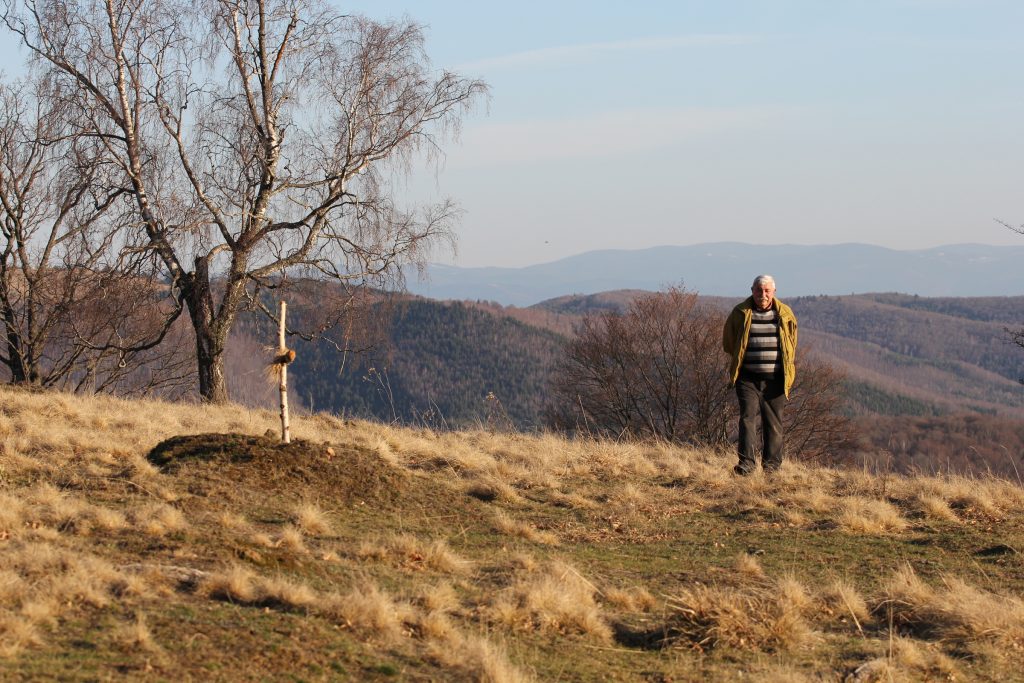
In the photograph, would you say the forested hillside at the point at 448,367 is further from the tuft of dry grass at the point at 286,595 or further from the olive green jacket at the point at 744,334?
the tuft of dry grass at the point at 286,595

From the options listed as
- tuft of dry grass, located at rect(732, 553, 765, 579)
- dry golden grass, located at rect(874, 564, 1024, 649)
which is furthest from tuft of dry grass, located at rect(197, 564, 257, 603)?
dry golden grass, located at rect(874, 564, 1024, 649)

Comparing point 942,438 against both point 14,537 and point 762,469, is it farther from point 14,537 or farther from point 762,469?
point 14,537

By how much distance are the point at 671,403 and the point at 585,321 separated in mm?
5639

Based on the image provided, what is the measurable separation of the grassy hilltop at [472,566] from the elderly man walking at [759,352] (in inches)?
31.1

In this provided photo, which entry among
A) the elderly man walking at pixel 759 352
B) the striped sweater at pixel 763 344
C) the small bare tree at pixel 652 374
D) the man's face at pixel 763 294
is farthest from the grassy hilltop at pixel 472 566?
the small bare tree at pixel 652 374

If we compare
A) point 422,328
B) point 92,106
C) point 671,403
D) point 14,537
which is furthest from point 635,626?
point 422,328

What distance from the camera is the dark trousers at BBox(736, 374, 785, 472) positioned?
34.3 feet

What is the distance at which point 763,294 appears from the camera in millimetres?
10258

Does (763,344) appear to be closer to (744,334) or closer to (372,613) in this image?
(744,334)

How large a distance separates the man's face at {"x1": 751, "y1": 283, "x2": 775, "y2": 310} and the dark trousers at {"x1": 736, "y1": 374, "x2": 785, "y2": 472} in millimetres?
749

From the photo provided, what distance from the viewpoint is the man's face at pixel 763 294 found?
10.3 metres

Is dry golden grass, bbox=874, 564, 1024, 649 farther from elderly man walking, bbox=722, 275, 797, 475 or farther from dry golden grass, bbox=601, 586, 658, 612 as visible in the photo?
elderly man walking, bbox=722, 275, 797, 475

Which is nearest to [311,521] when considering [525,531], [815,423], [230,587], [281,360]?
[525,531]

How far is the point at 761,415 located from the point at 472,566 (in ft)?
15.1
